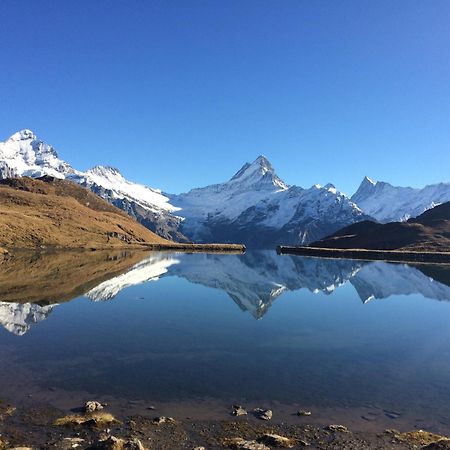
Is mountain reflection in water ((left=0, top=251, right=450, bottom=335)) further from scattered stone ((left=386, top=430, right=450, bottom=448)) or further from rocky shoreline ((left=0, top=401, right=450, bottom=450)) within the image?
scattered stone ((left=386, top=430, right=450, bottom=448))

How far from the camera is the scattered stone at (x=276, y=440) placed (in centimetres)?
2291

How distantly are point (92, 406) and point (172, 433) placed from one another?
227 inches

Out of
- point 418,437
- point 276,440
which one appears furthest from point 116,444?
point 418,437

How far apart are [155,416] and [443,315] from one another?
5679cm

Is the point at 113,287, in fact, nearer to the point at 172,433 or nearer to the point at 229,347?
the point at 229,347

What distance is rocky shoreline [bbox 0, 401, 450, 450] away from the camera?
22484 millimetres

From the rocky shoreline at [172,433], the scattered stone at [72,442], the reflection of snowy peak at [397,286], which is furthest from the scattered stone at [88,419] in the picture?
the reflection of snowy peak at [397,286]

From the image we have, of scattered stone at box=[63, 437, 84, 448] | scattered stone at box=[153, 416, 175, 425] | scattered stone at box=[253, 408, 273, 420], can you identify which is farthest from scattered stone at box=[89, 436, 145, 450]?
scattered stone at box=[253, 408, 273, 420]

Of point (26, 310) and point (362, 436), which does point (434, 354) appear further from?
point (26, 310)

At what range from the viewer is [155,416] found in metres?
26.1

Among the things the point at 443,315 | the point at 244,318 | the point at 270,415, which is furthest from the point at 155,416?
the point at 443,315

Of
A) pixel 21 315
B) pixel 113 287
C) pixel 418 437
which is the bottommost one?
pixel 418 437

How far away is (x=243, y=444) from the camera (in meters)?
22.8

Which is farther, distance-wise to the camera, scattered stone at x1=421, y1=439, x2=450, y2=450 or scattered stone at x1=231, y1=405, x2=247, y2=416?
scattered stone at x1=231, y1=405, x2=247, y2=416
